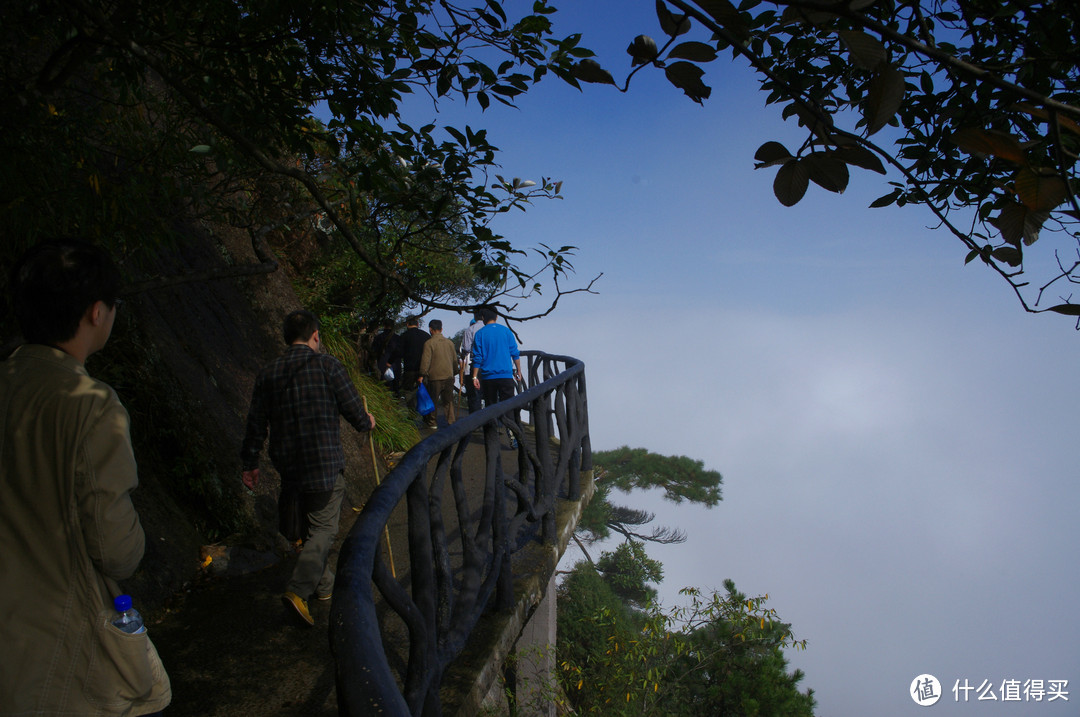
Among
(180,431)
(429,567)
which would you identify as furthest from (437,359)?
(429,567)

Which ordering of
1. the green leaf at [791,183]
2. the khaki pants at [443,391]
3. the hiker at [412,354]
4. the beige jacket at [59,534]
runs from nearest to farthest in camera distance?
the green leaf at [791,183]
the beige jacket at [59,534]
the khaki pants at [443,391]
the hiker at [412,354]

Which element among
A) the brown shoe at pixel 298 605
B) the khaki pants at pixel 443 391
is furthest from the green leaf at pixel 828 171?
the khaki pants at pixel 443 391

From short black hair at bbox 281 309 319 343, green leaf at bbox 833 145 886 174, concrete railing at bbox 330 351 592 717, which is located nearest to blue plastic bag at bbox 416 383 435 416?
concrete railing at bbox 330 351 592 717

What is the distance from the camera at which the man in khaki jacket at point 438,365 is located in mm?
9531

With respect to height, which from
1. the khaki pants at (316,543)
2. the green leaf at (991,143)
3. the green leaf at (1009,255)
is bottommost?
the khaki pants at (316,543)

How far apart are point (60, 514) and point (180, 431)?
3569 millimetres

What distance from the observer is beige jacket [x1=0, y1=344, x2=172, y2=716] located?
1.54 metres

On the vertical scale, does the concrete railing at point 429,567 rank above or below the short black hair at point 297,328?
below

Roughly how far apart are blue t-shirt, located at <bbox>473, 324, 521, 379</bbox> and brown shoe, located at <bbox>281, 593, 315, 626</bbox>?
183 inches

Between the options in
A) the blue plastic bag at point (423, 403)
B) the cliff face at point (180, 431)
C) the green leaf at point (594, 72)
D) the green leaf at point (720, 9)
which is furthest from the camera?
the blue plastic bag at point (423, 403)

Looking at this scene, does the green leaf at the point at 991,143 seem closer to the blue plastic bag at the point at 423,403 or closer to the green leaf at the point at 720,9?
the green leaf at the point at 720,9

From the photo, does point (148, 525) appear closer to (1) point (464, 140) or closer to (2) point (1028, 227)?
(1) point (464, 140)

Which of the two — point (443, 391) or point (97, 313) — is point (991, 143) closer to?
point (97, 313)

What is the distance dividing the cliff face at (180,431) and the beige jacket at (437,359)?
3701 millimetres
